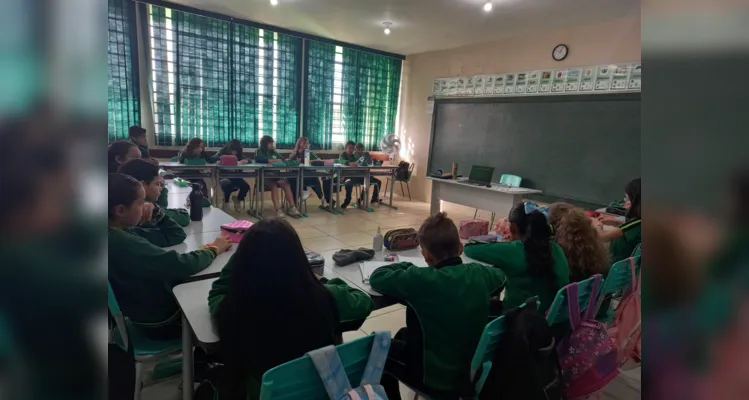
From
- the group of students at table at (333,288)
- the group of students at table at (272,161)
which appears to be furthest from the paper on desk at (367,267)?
the group of students at table at (272,161)

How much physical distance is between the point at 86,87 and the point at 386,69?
785 cm

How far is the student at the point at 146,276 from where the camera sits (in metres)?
1.48

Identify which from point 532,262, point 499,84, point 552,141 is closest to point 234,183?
point 499,84

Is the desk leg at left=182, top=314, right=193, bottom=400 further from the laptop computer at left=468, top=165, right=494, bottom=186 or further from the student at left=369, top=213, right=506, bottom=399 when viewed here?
the laptop computer at left=468, top=165, right=494, bottom=186

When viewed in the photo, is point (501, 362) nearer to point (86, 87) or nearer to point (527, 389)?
point (527, 389)

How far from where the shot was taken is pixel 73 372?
0.68 feet

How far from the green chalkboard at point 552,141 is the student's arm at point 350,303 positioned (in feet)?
12.1

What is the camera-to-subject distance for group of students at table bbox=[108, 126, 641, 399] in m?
1.16

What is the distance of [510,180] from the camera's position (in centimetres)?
→ 579

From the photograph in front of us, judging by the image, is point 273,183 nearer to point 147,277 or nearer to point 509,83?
point 509,83

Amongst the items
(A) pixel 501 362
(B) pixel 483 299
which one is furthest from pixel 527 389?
(B) pixel 483 299

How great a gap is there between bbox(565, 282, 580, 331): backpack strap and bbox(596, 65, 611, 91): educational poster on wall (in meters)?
4.12

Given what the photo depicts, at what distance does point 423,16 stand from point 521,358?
4799 mm

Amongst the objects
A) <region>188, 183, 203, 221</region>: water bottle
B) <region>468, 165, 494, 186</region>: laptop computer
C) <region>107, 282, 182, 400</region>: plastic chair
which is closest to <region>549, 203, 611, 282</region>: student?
<region>107, 282, 182, 400</region>: plastic chair
